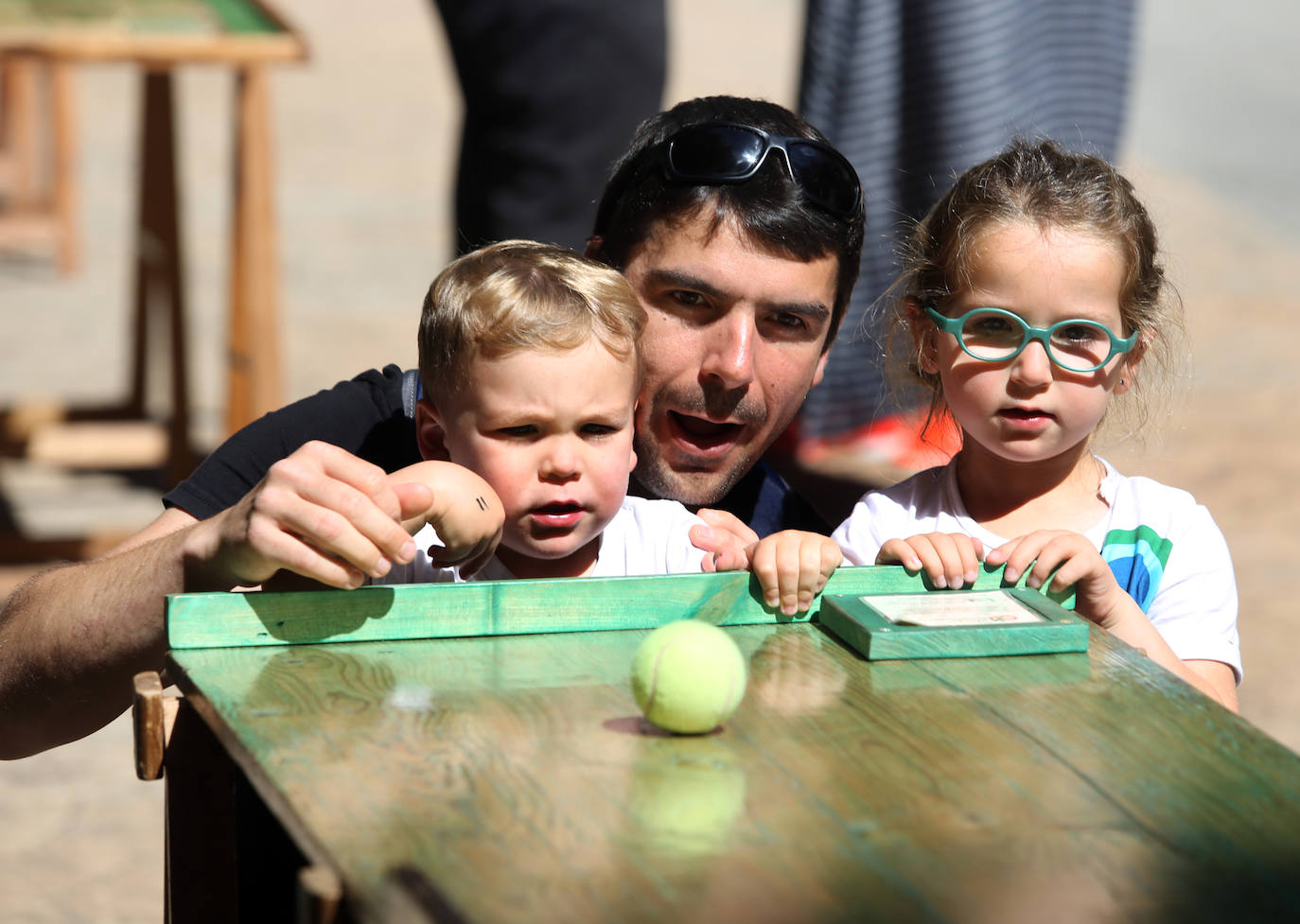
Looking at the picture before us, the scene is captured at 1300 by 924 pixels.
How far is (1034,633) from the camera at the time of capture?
1.76 meters

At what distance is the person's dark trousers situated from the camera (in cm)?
416

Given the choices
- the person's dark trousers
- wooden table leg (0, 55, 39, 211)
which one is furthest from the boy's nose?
wooden table leg (0, 55, 39, 211)

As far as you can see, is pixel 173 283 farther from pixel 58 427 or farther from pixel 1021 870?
pixel 1021 870

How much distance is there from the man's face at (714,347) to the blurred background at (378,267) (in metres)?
0.59

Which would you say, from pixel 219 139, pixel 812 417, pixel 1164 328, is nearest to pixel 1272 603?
pixel 812 417

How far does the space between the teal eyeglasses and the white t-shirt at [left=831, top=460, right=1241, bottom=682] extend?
9.5 inches

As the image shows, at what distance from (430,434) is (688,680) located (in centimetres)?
92

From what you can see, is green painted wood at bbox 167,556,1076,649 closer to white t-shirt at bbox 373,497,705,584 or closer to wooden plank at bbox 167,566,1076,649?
wooden plank at bbox 167,566,1076,649

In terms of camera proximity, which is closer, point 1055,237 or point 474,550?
point 474,550

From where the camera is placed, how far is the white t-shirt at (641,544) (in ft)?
7.52

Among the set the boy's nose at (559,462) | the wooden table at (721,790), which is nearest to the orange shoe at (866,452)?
the boy's nose at (559,462)

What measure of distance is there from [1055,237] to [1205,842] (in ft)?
3.65

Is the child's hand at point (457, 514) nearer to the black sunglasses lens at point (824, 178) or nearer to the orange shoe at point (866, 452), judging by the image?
the black sunglasses lens at point (824, 178)

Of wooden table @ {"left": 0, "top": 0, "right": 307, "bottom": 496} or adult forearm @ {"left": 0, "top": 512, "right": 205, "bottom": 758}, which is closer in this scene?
adult forearm @ {"left": 0, "top": 512, "right": 205, "bottom": 758}
